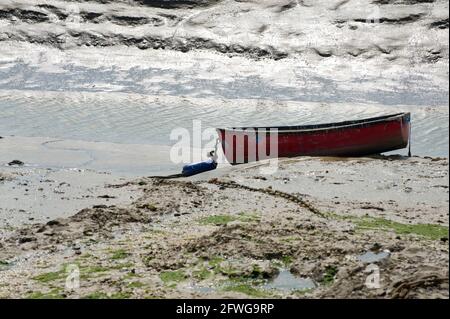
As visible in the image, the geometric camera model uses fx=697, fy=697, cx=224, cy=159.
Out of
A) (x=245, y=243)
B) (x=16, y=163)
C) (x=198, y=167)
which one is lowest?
(x=16, y=163)

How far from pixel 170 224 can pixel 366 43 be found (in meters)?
48.9

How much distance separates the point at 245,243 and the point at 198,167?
A: 11620mm

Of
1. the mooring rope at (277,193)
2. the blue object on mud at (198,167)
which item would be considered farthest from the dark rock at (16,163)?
the mooring rope at (277,193)

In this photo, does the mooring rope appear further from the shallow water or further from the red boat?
the shallow water

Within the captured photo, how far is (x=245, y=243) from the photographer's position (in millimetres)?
14367

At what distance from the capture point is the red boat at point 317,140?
94.2ft

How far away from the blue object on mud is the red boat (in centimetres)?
226

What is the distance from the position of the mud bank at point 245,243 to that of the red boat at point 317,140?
201 inches

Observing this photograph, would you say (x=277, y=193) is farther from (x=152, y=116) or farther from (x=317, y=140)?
(x=152, y=116)

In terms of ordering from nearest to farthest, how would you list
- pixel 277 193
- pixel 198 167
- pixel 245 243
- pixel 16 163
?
pixel 245 243, pixel 277 193, pixel 198 167, pixel 16 163

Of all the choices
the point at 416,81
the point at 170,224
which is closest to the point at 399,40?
the point at 416,81

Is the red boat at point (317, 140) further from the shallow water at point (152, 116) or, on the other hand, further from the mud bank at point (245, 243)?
the mud bank at point (245, 243)

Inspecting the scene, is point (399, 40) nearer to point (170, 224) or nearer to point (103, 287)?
point (170, 224)

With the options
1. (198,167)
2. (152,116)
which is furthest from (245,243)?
(152,116)
